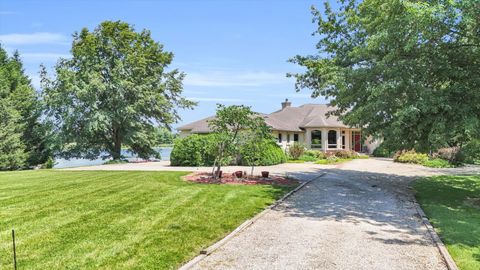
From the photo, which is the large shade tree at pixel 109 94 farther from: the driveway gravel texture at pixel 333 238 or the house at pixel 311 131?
the driveway gravel texture at pixel 333 238

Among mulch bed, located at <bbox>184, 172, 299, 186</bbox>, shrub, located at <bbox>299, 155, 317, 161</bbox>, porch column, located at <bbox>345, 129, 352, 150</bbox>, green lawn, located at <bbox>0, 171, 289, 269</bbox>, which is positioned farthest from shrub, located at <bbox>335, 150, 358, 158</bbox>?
green lawn, located at <bbox>0, 171, 289, 269</bbox>

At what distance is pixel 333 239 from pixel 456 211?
17.8 feet

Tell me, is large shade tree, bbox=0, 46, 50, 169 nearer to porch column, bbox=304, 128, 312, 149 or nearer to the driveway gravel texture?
the driveway gravel texture

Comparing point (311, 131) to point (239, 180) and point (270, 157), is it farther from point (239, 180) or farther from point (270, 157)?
point (239, 180)

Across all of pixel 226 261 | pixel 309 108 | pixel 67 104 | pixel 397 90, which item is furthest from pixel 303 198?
pixel 309 108

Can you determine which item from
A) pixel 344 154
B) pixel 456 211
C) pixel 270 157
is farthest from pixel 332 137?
pixel 456 211

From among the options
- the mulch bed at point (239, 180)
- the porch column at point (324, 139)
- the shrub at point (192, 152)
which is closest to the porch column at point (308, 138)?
the porch column at point (324, 139)

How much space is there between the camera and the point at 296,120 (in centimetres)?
4128

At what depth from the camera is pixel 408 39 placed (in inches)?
444

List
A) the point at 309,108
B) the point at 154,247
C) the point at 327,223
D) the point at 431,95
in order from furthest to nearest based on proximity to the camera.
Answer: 1. the point at 309,108
2. the point at 431,95
3. the point at 327,223
4. the point at 154,247

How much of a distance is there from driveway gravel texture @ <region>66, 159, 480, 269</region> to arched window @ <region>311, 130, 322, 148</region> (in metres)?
26.2

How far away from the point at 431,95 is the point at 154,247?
29.5 ft

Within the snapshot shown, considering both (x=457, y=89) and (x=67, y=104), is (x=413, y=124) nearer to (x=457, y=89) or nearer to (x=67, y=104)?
(x=457, y=89)

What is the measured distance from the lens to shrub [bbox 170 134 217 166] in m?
23.6
